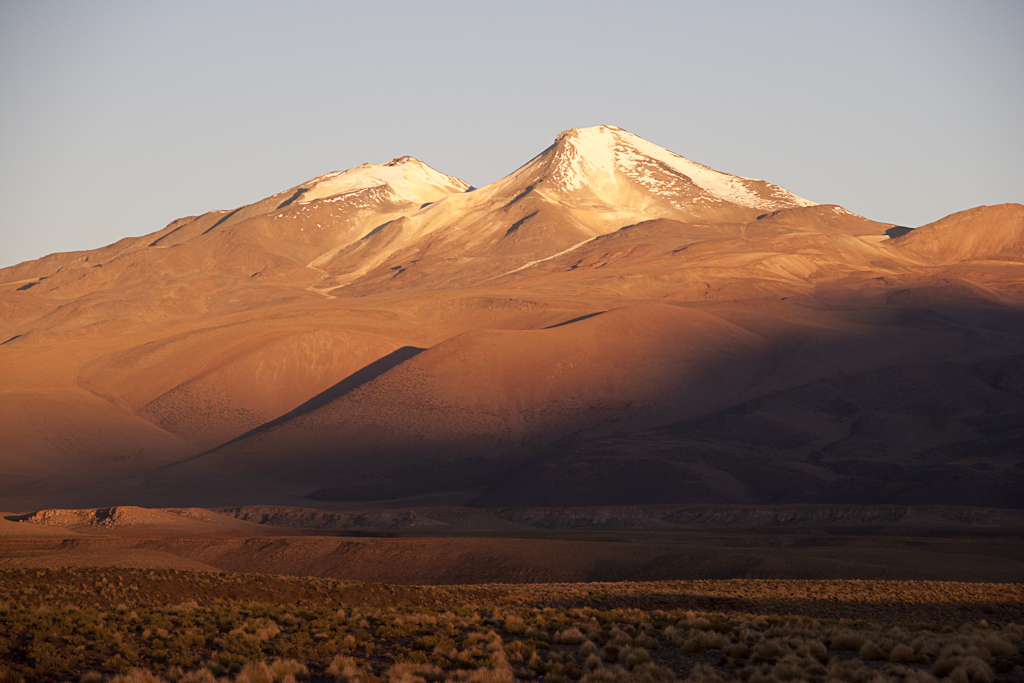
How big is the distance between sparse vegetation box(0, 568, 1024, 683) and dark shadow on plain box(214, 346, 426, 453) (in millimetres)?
62006

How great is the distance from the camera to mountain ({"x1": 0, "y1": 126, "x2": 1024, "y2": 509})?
218 feet

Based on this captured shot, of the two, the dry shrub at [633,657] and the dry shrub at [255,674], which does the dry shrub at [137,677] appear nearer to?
the dry shrub at [255,674]

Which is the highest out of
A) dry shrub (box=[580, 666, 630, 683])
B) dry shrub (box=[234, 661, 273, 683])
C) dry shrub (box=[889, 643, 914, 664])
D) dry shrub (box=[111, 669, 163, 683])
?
dry shrub (box=[111, 669, 163, 683])

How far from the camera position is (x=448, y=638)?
15219mm

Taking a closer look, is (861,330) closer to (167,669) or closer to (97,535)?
(97,535)

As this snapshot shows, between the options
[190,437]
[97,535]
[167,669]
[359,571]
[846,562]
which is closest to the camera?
[167,669]

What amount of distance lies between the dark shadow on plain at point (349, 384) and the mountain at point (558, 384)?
39 cm

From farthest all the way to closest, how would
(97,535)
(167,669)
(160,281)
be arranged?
(160,281) < (97,535) < (167,669)

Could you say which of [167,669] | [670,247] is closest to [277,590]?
[167,669]

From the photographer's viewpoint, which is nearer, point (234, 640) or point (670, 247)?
point (234, 640)

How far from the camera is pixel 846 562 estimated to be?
3142 centimetres

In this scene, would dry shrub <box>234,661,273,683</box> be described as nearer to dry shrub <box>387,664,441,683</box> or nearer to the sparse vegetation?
the sparse vegetation

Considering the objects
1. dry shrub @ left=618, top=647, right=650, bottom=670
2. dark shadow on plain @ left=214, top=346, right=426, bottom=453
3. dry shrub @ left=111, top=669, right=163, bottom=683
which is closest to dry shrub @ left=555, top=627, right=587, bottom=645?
dry shrub @ left=618, top=647, right=650, bottom=670

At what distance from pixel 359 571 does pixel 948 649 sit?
25.8m
